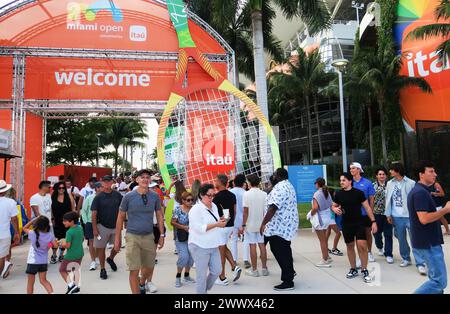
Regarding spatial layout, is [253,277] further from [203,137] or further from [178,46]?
[178,46]

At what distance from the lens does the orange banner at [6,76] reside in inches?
416

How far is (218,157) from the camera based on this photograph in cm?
938

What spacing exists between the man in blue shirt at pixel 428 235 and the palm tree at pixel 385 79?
59.6 ft

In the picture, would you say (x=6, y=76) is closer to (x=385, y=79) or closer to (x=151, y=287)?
(x=151, y=287)

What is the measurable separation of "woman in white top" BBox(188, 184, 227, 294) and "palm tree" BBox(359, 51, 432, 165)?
62.2 feet

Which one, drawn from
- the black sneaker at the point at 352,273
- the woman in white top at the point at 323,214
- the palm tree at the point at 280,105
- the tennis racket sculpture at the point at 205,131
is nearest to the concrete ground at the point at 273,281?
the black sneaker at the point at 352,273

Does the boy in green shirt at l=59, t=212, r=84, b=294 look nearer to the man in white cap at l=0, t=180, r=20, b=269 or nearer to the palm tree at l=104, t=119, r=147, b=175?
the man in white cap at l=0, t=180, r=20, b=269

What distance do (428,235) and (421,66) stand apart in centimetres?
1916

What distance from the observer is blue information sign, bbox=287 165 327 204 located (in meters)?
9.39

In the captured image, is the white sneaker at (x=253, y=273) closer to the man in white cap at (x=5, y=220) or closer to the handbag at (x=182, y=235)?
the handbag at (x=182, y=235)

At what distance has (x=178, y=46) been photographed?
11.4 m

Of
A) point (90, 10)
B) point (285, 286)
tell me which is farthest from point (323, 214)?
point (90, 10)
